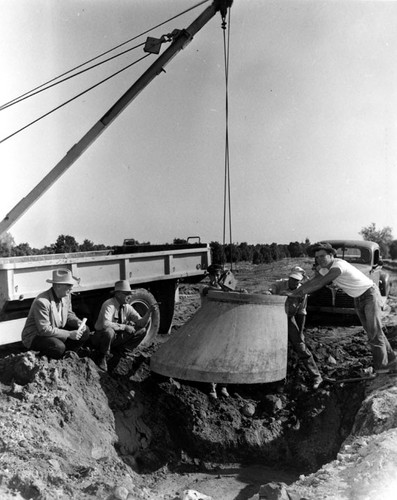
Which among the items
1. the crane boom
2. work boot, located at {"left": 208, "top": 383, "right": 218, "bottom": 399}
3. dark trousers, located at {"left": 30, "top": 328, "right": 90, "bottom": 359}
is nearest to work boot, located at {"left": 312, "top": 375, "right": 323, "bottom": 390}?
work boot, located at {"left": 208, "top": 383, "right": 218, "bottom": 399}

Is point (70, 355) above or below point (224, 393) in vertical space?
above

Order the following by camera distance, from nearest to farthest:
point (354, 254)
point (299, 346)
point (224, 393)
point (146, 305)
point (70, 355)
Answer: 1. point (70, 355)
2. point (224, 393)
3. point (299, 346)
4. point (146, 305)
5. point (354, 254)

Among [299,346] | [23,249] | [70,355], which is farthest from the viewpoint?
[23,249]

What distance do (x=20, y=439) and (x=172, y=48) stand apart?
6436 mm

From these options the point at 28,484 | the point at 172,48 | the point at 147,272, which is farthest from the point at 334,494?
the point at 172,48

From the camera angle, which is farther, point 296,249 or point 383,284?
point 296,249

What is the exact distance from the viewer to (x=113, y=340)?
606 centimetres

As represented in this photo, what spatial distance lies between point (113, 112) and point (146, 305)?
3.10 metres

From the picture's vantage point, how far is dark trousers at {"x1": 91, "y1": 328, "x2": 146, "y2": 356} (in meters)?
5.79

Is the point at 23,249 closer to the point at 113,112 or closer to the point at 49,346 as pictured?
the point at 113,112

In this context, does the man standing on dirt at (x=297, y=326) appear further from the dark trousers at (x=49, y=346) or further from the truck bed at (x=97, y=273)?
the dark trousers at (x=49, y=346)

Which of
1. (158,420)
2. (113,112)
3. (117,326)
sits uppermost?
(113,112)

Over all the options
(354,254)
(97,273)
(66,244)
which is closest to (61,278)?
(97,273)

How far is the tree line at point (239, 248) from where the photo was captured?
1656cm
